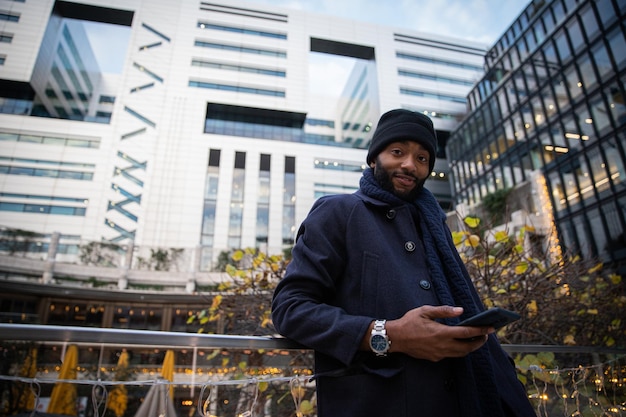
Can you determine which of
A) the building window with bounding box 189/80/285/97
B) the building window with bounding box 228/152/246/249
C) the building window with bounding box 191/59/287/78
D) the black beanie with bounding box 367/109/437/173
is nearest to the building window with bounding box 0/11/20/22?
the building window with bounding box 191/59/287/78

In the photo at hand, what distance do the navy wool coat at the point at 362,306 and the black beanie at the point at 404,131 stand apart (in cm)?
31


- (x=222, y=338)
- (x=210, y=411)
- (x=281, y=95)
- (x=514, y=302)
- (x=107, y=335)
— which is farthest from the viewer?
(x=281, y=95)

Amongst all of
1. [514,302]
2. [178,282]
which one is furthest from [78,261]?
[514,302]

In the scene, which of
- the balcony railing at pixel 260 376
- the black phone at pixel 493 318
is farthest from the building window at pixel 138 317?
the black phone at pixel 493 318

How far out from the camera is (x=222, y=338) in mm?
1455

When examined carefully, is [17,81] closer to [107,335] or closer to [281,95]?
[281,95]

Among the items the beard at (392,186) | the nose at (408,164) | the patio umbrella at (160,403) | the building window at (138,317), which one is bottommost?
the patio umbrella at (160,403)

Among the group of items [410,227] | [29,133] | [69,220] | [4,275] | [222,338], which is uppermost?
[29,133]

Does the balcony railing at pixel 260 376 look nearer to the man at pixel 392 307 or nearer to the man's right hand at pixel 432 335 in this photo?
the man at pixel 392 307

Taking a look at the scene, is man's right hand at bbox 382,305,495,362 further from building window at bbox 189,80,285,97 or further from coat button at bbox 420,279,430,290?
building window at bbox 189,80,285,97

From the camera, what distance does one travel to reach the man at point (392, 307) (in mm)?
1070

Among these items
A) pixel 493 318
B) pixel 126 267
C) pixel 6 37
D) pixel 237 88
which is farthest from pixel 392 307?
pixel 6 37

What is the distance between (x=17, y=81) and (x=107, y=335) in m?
48.5

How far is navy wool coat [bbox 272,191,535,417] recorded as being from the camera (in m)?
1.09
